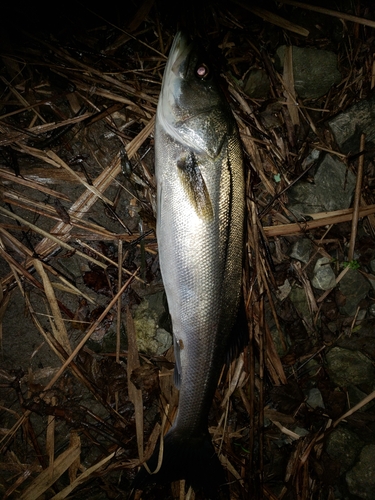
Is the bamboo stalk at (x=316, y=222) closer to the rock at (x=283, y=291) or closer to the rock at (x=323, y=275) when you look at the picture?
the rock at (x=323, y=275)

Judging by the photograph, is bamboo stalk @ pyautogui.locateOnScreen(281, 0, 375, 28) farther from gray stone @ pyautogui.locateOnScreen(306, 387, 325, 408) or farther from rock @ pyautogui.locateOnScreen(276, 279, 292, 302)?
gray stone @ pyautogui.locateOnScreen(306, 387, 325, 408)

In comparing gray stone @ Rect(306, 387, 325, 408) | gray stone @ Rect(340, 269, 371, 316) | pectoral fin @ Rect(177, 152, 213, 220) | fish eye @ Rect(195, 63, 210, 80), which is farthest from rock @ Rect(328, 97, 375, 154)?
gray stone @ Rect(306, 387, 325, 408)

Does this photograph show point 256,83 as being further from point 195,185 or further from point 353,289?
point 353,289

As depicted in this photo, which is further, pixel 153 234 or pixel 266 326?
pixel 266 326

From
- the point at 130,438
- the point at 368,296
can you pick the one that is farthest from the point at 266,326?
the point at 130,438

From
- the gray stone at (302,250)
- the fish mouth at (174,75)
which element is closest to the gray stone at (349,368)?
the gray stone at (302,250)

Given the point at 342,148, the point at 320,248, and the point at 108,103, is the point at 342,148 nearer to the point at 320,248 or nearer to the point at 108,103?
the point at 320,248

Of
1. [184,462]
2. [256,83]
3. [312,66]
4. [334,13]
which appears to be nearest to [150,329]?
[184,462]

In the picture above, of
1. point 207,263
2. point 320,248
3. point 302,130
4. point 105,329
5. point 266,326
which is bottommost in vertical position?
point 266,326
